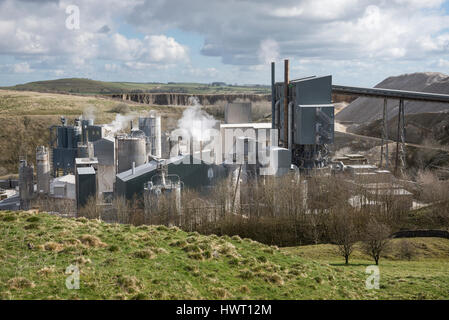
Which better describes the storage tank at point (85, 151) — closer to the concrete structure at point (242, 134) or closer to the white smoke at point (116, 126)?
the white smoke at point (116, 126)

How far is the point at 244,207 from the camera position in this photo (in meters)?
36.8

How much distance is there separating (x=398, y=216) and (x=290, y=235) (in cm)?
923

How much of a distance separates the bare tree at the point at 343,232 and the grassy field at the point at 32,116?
52450 millimetres

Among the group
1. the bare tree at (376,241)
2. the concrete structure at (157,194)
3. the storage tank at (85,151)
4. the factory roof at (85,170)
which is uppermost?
the storage tank at (85,151)

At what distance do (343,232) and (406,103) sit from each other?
69401 mm

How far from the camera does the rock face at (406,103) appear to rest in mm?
86550

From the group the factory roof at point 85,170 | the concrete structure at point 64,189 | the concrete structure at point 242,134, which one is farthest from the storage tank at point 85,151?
the concrete structure at point 242,134

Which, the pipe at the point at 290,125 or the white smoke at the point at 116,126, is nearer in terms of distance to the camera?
the pipe at the point at 290,125

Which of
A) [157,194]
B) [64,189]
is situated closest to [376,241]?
[157,194]

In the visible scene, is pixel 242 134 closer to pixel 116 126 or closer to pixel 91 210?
pixel 91 210

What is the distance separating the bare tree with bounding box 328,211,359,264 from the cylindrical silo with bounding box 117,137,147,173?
17.3 meters

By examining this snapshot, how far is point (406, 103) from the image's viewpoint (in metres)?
92.1

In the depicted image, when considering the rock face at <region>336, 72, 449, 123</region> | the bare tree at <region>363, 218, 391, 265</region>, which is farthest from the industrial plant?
the rock face at <region>336, 72, 449, 123</region>
